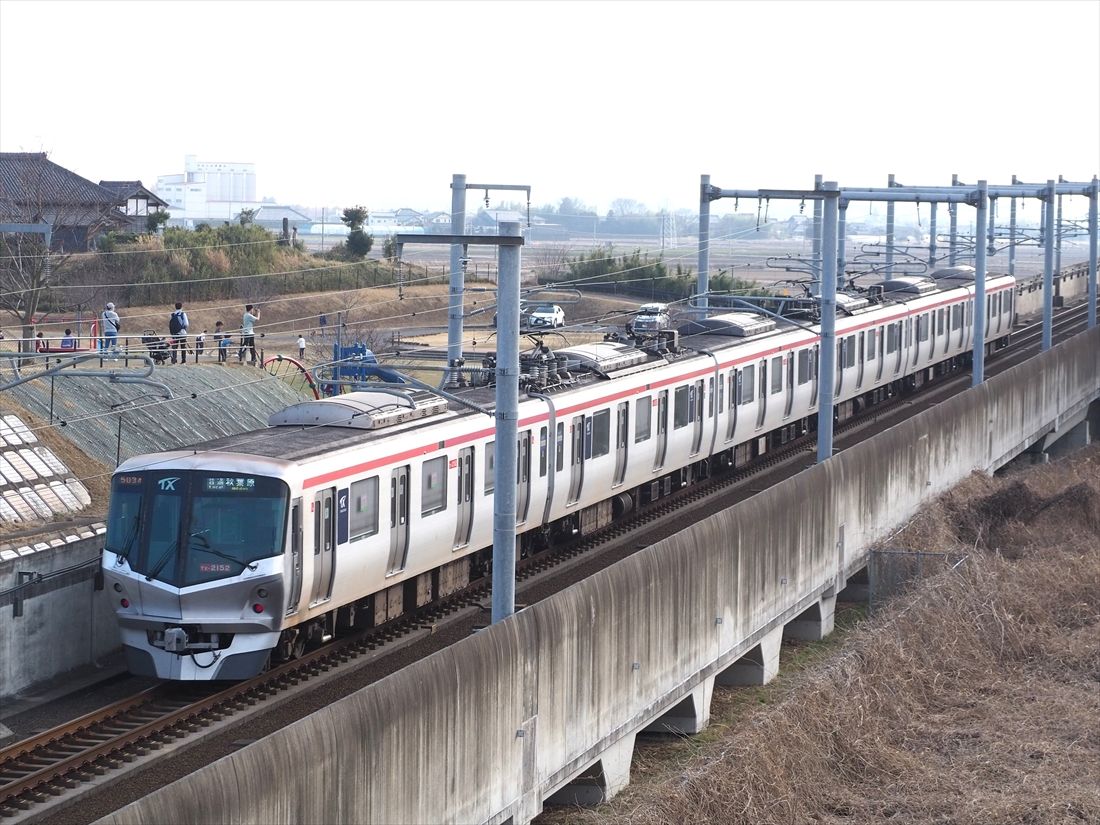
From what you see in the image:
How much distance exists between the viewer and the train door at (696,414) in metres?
25.9

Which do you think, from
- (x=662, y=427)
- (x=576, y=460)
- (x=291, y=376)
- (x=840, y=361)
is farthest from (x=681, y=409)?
(x=291, y=376)

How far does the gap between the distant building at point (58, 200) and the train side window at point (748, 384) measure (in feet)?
93.8

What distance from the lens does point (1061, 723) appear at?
17.9m

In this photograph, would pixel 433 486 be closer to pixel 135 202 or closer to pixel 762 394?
pixel 762 394

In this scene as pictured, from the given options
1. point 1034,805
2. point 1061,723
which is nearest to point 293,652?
point 1034,805

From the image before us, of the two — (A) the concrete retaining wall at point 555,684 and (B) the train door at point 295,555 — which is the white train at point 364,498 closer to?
(B) the train door at point 295,555

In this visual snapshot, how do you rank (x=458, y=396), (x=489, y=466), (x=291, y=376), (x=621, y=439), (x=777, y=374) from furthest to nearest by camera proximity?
(x=291, y=376) < (x=777, y=374) < (x=621, y=439) < (x=458, y=396) < (x=489, y=466)

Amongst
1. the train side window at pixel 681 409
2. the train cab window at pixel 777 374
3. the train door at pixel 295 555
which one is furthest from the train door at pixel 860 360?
the train door at pixel 295 555

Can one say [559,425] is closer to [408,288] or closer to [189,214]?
[408,288]

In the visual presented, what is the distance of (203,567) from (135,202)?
201 feet

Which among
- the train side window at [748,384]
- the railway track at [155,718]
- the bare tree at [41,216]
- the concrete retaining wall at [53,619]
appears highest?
the bare tree at [41,216]

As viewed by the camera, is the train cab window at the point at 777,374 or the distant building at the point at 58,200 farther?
the distant building at the point at 58,200

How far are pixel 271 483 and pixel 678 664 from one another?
4.44m

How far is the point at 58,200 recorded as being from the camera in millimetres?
58375
